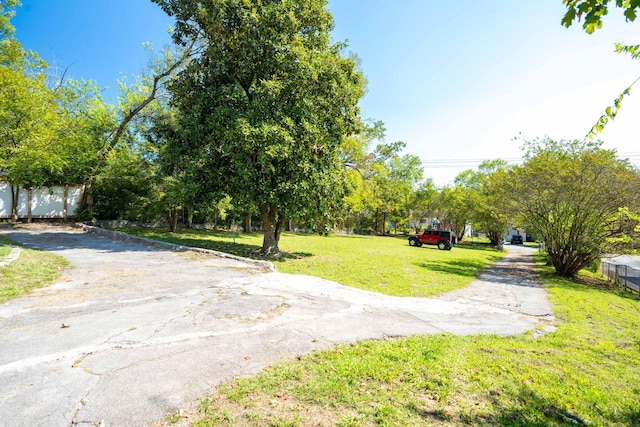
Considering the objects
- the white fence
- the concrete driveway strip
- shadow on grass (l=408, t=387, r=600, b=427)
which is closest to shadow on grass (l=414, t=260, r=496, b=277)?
the concrete driveway strip

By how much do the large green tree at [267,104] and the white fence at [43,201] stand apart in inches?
572

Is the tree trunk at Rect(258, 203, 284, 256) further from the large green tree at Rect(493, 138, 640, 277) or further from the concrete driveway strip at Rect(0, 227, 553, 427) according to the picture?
the large green tree at Rect(493, 138, 640, 277)

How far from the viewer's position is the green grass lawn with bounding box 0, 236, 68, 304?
594cm

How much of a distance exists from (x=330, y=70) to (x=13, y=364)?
12562mm

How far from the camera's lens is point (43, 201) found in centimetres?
→ 2155

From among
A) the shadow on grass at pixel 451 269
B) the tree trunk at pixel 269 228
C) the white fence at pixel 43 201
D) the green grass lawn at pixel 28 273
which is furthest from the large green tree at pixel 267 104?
the white fence at pixel 43 201

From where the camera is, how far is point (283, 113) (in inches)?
486

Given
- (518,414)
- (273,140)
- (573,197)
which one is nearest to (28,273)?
(273,140)

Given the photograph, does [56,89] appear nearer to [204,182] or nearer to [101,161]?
[101,161]

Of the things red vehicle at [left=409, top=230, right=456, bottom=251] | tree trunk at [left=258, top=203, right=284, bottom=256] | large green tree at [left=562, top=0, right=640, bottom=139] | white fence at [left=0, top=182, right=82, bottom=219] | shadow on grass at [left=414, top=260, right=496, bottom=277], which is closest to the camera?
large green tree at [left=562, top=0, right=640, bottom=139]

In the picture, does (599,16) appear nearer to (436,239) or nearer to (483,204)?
(483,204)

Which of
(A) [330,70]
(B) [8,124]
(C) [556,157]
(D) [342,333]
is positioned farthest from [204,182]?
(C) [556,157]

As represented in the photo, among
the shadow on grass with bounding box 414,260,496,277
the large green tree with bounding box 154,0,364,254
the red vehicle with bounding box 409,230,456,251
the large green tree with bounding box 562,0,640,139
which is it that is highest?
the large green tree with bounding box 154,0,364,254

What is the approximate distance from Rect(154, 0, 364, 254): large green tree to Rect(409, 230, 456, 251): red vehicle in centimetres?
1655
